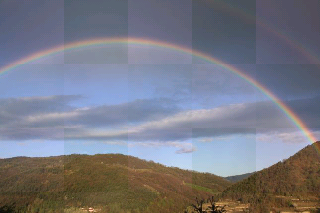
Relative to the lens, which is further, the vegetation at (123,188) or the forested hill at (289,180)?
the vegetation at (123,188)

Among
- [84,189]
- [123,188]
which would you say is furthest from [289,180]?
[84,189]

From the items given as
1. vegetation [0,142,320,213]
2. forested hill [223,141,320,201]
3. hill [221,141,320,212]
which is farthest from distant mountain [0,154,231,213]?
hill [221,141,320,212]

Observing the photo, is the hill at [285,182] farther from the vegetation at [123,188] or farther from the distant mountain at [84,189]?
the distant mountain at [84,189]

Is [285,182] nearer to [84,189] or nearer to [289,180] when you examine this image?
[289,180]

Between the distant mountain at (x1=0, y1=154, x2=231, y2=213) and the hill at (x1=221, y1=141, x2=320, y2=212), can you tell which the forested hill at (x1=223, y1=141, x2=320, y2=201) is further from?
the distant mountain at (x1=0, y1=154, x2=231, y2=213)

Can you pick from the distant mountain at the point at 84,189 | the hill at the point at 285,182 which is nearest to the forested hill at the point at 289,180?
the hill at the point at 285,182
